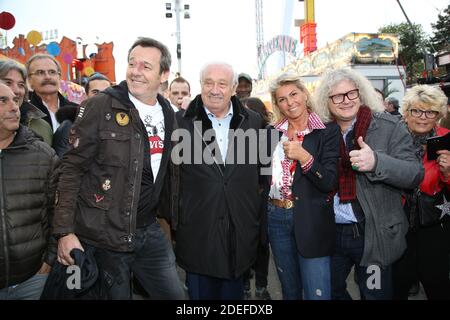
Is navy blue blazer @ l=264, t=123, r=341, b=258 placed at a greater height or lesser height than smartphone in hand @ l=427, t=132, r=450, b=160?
lesser

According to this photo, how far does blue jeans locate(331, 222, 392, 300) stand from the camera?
243 centimetres

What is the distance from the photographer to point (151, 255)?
7.84ft

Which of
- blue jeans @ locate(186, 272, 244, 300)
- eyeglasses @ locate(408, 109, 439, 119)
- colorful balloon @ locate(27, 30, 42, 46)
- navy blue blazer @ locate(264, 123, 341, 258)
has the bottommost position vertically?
blue jeans @ locate(186, 272, 244, 300)

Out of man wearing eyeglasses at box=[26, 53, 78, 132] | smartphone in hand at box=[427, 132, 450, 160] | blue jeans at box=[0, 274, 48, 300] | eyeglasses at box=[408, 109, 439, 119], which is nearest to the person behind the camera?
blue jeans at box=[0, 274, 48, 300]

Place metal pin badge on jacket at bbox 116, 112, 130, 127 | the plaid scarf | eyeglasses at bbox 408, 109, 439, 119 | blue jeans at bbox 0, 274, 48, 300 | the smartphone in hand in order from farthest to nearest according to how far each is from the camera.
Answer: eyeglasses at bbox 408, 109, 439, 119 < the smartphone in hand < the plaid scarf < metal pin badge on jacket at bbox 116, 112, 130, 127 < blue jeans at bbox 0, 274, 48, 300

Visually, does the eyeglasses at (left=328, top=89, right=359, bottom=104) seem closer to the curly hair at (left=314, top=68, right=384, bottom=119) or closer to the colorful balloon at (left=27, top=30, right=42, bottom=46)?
the curly hair at (left=314, top=68, right=384, bottom=119)

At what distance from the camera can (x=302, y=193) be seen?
247 cm

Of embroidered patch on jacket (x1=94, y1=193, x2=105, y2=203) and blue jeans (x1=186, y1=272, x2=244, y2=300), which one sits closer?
embroidered patch on jacket (x1=94, y1=193, x2=105, y2=203)

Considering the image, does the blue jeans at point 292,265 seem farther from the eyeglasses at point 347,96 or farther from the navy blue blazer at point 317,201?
the eyeglasses at point 347,96

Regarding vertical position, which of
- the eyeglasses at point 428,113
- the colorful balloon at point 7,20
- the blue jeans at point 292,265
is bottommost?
the blue jeans at point 292,265

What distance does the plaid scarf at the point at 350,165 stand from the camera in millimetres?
2410

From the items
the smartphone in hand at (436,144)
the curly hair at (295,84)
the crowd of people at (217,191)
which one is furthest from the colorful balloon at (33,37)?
the smartphone in hand at (436,144)

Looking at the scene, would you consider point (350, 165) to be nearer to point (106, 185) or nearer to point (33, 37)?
point (106, 185)

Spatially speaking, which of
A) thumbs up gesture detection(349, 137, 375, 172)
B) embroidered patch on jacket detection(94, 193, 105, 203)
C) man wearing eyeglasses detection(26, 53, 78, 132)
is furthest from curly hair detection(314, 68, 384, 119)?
man wearing eyeglasses detection(26, 53, 78, 132)
